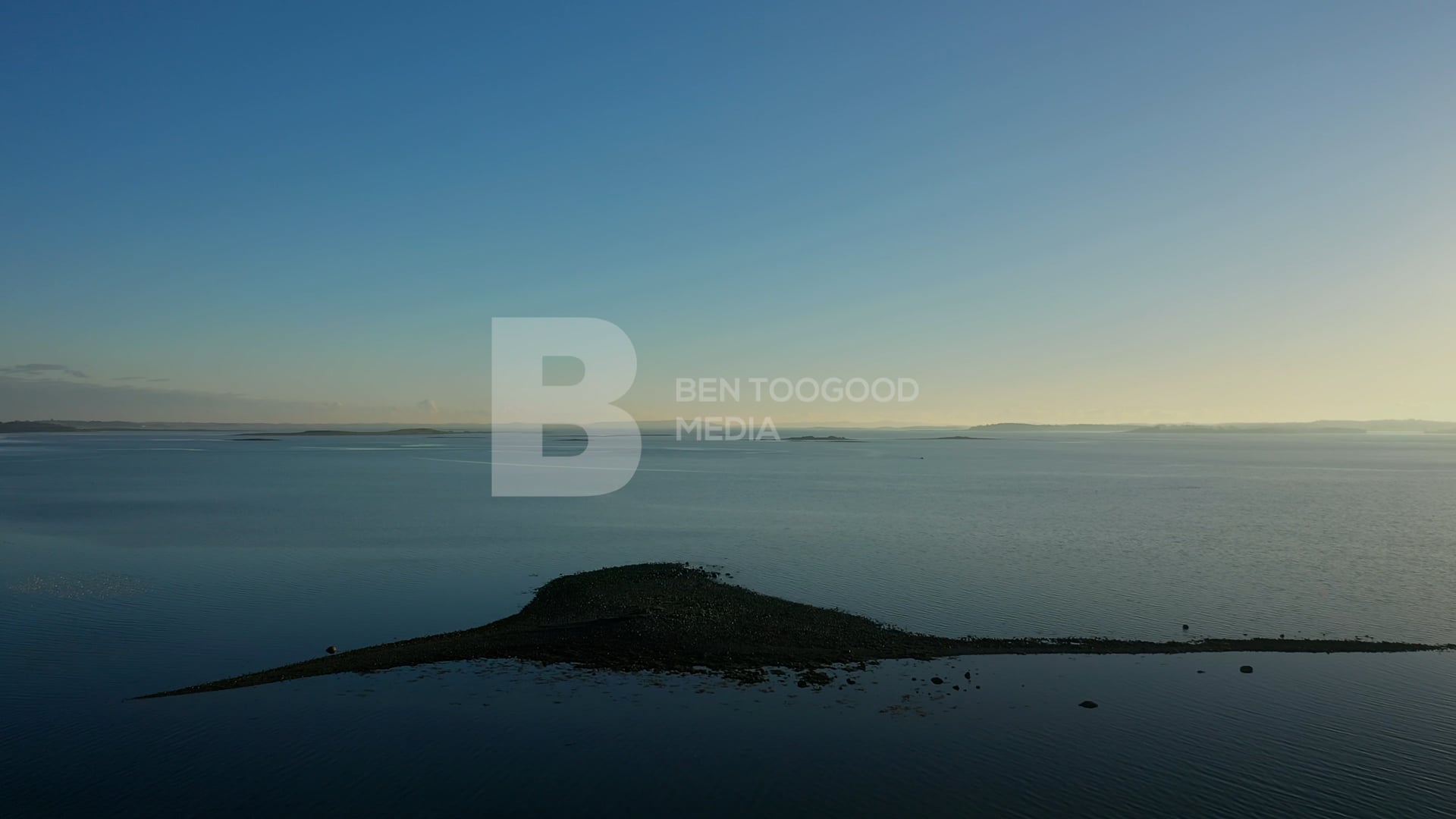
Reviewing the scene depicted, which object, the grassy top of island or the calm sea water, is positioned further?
the grassy top of island

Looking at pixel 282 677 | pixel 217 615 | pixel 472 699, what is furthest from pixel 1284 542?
pixel 217 615

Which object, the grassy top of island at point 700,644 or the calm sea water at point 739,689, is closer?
the calm sea water at point 739,689

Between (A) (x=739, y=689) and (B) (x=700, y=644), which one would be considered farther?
(B) (x=700, y=644)

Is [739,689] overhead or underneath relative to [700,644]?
underneath

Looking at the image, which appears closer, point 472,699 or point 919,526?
point 472,699

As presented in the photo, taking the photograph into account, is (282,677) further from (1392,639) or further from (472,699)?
(1392,639)
